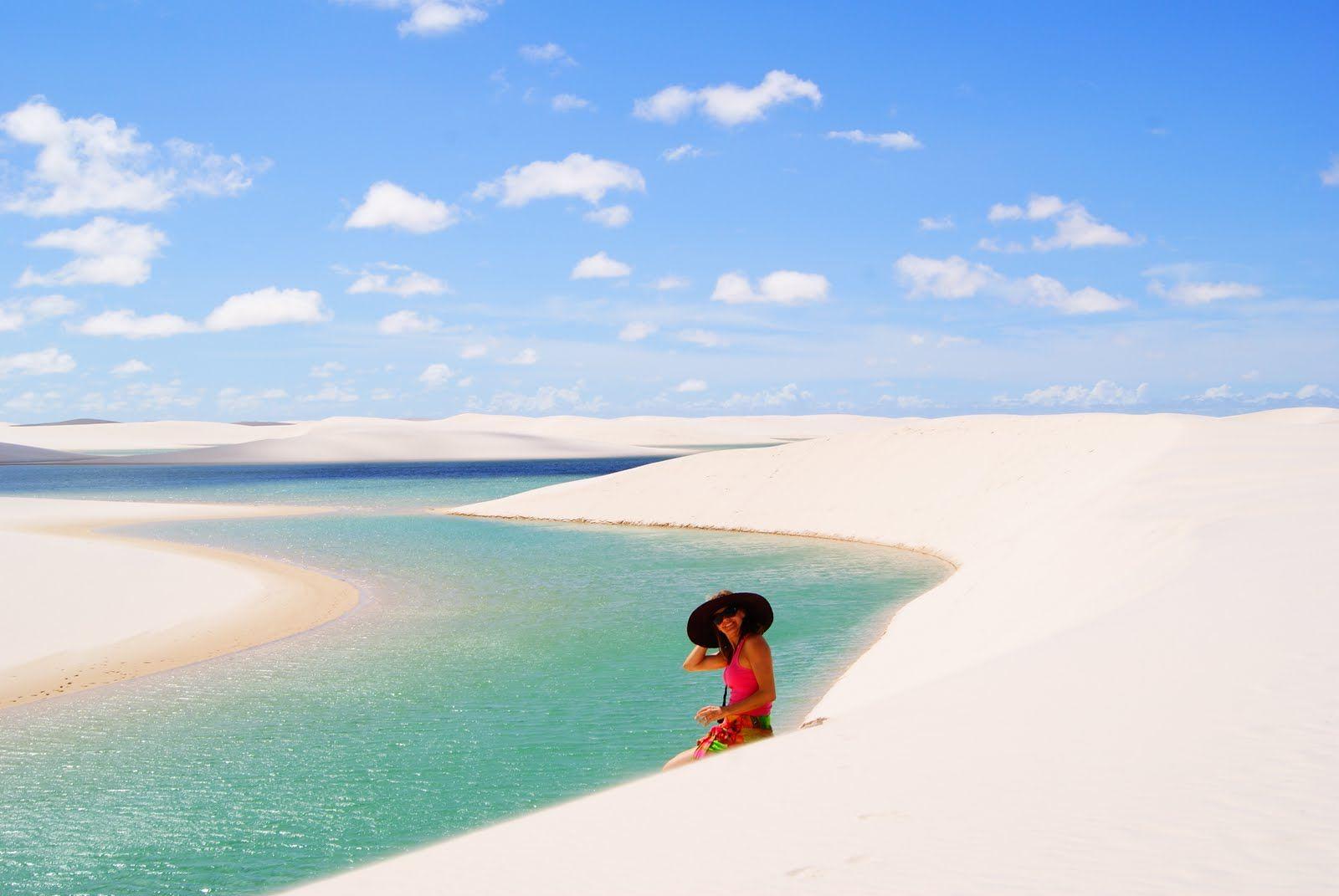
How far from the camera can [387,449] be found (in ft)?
424

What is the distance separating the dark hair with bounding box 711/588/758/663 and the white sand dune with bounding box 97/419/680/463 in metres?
119

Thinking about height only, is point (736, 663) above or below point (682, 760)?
above

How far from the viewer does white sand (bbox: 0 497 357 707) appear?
14.4 metres

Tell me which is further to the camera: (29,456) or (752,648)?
(29,456)

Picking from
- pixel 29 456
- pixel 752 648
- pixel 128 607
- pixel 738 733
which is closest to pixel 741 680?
pixel 752 648

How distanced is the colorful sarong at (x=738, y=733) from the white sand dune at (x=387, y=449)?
119062mm

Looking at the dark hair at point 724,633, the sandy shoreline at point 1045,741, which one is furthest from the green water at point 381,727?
the dark hair at point 724,633

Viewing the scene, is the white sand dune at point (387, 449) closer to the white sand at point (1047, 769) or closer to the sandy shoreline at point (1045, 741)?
the sandy shoreline at point (1045, 741)

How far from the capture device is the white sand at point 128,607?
1438 cm

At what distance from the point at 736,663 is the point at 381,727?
5.92 meters

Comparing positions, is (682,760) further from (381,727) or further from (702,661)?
(381,727)

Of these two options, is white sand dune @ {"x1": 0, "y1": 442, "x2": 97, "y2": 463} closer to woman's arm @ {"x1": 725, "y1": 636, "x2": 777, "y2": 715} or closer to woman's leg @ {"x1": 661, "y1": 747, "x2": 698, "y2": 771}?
woman's leg @ {"x1": 661, "y1": 747, "x2": 698, "y2": 771}

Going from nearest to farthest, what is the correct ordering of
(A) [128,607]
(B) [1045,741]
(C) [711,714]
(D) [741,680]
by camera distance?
(B) [1045,741] → (D) [741,680] → (C) [711,714] → (A) [128,607]

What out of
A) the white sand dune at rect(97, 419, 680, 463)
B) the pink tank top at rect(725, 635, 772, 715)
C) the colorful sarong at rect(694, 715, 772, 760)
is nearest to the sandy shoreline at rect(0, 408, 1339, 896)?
the colorful sarong at rect(694, 715, 772, 760)
